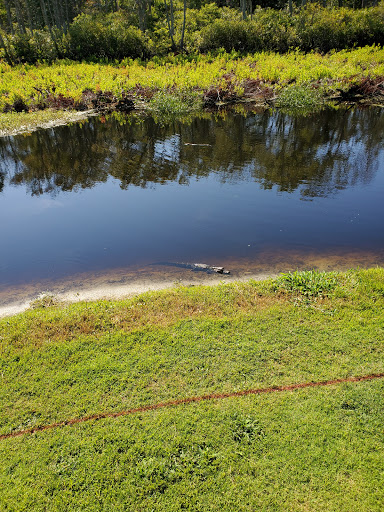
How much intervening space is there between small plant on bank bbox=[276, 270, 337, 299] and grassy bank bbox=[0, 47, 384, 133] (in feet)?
55.1

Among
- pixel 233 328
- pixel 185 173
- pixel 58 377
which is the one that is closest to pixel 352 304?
pixel 233 328

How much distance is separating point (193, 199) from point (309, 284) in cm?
497

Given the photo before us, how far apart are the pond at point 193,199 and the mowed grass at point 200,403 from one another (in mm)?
1599

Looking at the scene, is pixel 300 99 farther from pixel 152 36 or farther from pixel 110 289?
pixel 110 289

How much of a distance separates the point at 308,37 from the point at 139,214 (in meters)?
27.3

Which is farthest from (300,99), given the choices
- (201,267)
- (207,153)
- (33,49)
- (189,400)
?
(33,49)

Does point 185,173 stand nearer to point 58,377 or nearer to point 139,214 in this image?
point 139,214

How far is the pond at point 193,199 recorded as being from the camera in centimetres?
678

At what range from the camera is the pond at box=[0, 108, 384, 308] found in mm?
6781

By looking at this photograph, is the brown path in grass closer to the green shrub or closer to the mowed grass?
the mowed grass

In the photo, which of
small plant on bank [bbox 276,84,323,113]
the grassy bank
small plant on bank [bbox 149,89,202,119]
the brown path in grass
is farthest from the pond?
the grassy bank

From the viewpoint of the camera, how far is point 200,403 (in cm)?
354

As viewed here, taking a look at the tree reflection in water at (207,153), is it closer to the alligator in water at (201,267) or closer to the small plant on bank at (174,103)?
the small plant on bank at (174,103)

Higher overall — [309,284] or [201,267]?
[309,284]
